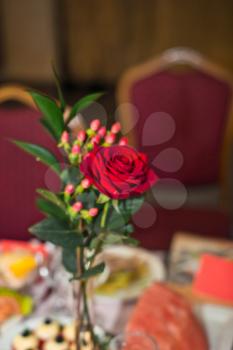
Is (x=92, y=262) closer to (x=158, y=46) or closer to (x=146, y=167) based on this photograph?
(x=146, y=167)

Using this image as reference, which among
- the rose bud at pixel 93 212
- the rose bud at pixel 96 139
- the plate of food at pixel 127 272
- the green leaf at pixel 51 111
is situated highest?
the green leaf at pixel 51 111

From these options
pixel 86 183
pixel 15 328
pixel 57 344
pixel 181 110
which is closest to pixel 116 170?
pixel 86 183

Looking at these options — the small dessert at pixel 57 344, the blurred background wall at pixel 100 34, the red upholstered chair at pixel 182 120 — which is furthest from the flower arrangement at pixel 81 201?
the blurred background wall at pixel 100 34

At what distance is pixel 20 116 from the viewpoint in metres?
1.66

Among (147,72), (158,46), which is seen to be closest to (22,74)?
(158,46)

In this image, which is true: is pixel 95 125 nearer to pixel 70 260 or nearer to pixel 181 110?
pixel 70 260

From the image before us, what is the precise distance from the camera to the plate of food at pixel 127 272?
1210mm

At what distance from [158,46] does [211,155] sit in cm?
392

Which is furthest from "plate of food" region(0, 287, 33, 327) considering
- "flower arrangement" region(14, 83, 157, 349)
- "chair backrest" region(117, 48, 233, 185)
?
"chair backrest" region(117, 48, 233, 185)

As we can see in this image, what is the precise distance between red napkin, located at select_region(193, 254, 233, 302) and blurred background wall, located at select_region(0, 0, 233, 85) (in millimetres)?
4832

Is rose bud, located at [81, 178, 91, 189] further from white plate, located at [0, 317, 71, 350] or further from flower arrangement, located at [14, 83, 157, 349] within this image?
white plate, located at [0, 317, 71, 350]

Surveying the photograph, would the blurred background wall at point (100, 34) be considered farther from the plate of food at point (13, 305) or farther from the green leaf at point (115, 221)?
the green leaf at point (115, 221)

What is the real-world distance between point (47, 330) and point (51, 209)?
0.33 metres

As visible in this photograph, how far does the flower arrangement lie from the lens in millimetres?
761
